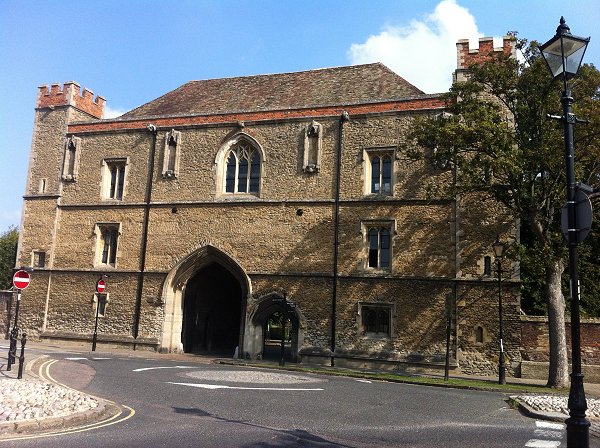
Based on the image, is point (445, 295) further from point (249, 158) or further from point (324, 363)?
point (249, 158)

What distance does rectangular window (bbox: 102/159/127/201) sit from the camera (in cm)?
2670

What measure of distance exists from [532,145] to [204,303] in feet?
55.7

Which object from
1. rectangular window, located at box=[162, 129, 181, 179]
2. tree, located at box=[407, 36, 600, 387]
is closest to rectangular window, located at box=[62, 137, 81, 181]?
rectangular window, located at box=[162, 129, 181, 179]

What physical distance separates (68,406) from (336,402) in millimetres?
5156

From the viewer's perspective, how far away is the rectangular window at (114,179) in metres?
26.7

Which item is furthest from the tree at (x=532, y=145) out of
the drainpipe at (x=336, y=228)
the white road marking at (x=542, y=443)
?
the white road marking at (x=542, y=443)

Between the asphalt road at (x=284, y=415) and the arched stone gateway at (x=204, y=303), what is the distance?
29.6 ft

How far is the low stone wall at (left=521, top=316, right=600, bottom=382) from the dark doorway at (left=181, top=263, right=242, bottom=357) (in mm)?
13039

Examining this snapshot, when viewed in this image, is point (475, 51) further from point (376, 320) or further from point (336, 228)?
point (376, 320)

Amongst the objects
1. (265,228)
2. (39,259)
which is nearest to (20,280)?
(265,228)

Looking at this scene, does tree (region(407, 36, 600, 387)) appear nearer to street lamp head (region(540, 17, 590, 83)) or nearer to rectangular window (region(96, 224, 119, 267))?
street lamp head (region(540, 17, 590, 83))

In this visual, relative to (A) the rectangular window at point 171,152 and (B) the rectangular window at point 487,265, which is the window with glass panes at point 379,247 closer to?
(B) the rectangular window at point 487,265

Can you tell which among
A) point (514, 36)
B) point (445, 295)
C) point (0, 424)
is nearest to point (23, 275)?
point (0, 424)

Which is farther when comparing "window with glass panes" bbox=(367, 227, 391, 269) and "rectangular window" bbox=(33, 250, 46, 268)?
"rectangular window" bbox=(33, 250, 46, 268)
